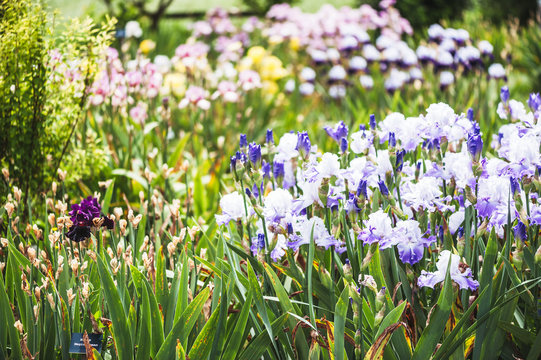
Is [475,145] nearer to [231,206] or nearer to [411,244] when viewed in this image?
[411,244]

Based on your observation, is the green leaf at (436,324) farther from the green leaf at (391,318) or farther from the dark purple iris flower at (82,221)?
the dark purple iris flower at (82,221)

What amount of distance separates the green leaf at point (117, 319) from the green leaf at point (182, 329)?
0.30 feet

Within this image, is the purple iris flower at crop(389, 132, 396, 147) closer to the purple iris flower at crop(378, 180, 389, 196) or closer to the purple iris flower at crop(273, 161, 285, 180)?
the purple iris flower at crop(378, 180, 389, 196)

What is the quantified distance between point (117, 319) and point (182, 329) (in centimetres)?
17

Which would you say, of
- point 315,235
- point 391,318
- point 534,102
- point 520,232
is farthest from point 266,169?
point 534,102

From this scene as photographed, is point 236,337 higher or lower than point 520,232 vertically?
lower

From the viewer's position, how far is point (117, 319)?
152cm

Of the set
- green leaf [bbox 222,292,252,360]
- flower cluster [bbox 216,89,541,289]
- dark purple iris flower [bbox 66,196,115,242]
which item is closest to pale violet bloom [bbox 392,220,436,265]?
flower cluster [bbox 216,89,541,289]

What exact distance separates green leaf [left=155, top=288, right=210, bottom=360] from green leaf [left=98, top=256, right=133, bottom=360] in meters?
0.09

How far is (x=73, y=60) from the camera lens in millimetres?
2656

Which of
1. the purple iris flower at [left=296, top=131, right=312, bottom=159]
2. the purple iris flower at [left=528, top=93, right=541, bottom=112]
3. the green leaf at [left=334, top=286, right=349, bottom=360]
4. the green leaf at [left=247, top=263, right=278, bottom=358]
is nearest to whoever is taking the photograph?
the green leaf at [left=334, top=286, right=349, bottom=360]

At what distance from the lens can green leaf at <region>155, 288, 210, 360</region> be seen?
1515 mm

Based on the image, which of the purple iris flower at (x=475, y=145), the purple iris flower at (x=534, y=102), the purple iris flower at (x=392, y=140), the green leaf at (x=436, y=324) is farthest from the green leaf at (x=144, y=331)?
the purple iris flower at (x=534, y=102)

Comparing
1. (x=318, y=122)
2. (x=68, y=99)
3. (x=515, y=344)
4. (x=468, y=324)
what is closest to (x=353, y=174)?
(x=468, y=324)
